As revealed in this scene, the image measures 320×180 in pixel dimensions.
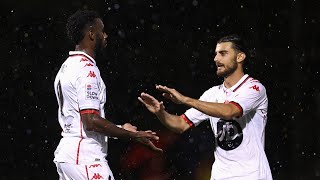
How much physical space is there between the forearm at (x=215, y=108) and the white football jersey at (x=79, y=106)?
1.98 ft

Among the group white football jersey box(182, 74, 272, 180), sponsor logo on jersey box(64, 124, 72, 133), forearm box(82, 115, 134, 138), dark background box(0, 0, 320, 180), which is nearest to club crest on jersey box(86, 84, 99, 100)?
forearm box(82, 115, 134, 138)

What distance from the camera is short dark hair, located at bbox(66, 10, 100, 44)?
423 cm

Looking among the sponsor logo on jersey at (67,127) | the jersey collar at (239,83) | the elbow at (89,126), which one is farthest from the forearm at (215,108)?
the sponsor logo on jersey at (67,127)

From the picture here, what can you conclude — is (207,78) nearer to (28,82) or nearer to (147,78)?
(147,78)

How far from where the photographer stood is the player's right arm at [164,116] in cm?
448

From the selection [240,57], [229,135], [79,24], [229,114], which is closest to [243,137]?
[229,135]

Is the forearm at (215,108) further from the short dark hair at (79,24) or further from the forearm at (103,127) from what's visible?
the short dark hair at (79,24)

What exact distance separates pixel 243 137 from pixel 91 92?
1186 mm

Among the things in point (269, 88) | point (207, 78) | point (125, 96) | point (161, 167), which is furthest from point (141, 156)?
point (269, 88)

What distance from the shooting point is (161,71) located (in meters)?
6.48

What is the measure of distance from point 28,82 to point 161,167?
155cm

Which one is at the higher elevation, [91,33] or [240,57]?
[91,33]

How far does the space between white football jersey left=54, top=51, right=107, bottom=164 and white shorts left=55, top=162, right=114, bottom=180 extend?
0.03 meters

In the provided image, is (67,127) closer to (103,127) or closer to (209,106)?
(103,127)
